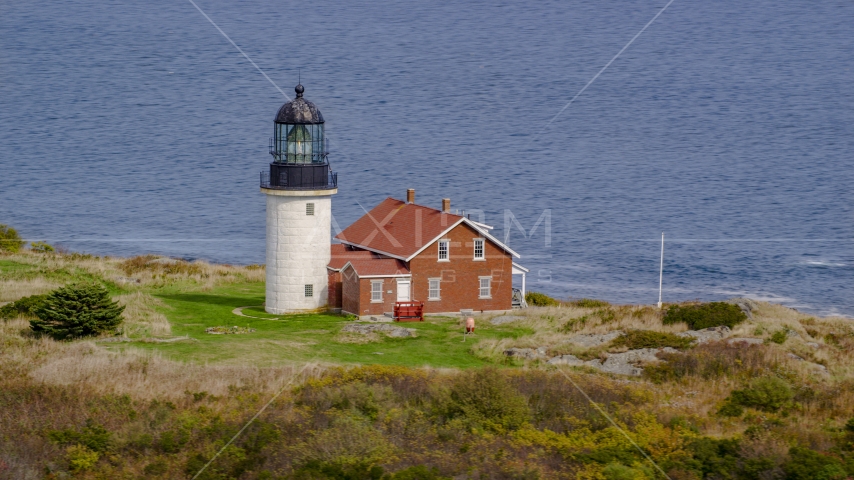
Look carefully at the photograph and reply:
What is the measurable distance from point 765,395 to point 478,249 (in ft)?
50.7

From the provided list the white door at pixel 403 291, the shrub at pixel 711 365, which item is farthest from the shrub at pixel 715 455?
the white door at pixel 403 291

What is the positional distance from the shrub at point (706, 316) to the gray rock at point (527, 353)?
242 inches

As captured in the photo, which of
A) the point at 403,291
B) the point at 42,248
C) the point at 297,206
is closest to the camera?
the point at 297,206

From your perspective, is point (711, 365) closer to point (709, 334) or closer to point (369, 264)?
point (709, 334)

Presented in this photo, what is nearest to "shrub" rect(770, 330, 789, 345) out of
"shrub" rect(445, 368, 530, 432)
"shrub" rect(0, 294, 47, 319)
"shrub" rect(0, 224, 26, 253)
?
"shrub" rect(445, 368, 530, 432)

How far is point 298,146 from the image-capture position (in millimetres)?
37188

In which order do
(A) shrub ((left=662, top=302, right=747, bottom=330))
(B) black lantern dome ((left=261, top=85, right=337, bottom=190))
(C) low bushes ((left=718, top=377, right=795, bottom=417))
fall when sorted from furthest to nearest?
(B) black lantern dome ((left=261, top=85, right=337, bottom=190)) < (A) shrub ((left=662, top=302, right=747, bottom=330)) < (C) low bushes ((left=718, top=377, right=795, bottom=417))

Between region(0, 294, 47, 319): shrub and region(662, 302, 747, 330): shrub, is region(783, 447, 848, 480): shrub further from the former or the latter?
region(0, 294, 47, 319): shrub

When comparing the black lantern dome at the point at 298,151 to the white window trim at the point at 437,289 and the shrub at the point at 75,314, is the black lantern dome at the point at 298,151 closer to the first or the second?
the white window trim at the point at 437,289

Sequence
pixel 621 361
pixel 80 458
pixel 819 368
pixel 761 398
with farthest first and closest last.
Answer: pixel 621 361, pixel 819 368, pixel 761 398, pixel 80 458

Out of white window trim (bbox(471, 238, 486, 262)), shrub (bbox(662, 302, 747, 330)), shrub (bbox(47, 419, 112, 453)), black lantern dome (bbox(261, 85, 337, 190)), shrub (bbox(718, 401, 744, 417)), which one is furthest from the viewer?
white window trim (bbox(471, 238, 486, 262))

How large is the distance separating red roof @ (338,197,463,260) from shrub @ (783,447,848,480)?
1928 cm

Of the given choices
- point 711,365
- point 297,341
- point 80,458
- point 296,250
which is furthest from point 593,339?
point 80,458

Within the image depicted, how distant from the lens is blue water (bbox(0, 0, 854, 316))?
247 feet
